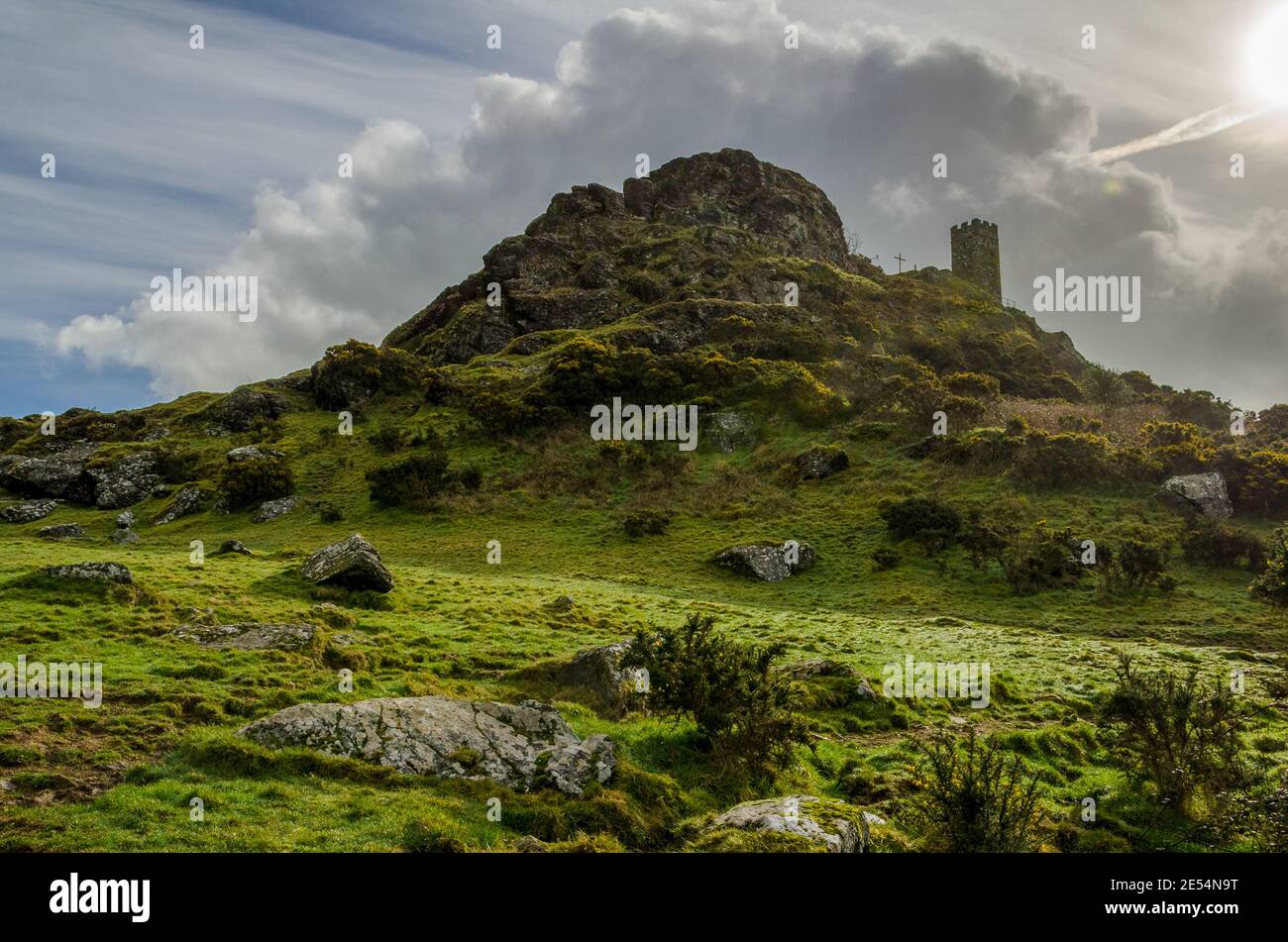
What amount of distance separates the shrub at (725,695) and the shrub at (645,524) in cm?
2721

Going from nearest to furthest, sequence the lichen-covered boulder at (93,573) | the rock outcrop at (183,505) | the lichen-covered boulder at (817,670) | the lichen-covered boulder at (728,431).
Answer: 1. the lichen-covered boulder at (817,670)
2. the lichen-covered boulder at (93,573)
3. the rock outcrop at (183,505)
4. the lichen-covered boulder at (728,431)

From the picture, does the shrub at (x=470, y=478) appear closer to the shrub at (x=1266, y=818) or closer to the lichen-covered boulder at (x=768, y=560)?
the lichen-covered boulder at (x=768, y=560)

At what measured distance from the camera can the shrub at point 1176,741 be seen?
14.0 m

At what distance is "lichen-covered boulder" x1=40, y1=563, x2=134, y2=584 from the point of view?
21812 mm

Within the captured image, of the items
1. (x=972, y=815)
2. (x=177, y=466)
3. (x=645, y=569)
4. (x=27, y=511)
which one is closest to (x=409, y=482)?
(x=645, y=569)

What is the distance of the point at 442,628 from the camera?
23.1 m

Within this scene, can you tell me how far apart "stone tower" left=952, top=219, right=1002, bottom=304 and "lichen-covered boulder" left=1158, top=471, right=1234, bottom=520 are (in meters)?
89.8

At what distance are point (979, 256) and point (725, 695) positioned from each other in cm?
12859

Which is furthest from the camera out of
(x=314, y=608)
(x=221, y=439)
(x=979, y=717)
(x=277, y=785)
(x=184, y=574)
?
(x=221, y=439)

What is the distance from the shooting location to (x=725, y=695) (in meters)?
15.6

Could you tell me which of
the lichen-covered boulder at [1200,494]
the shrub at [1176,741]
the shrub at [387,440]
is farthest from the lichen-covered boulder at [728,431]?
the shrub at [1176,741]
